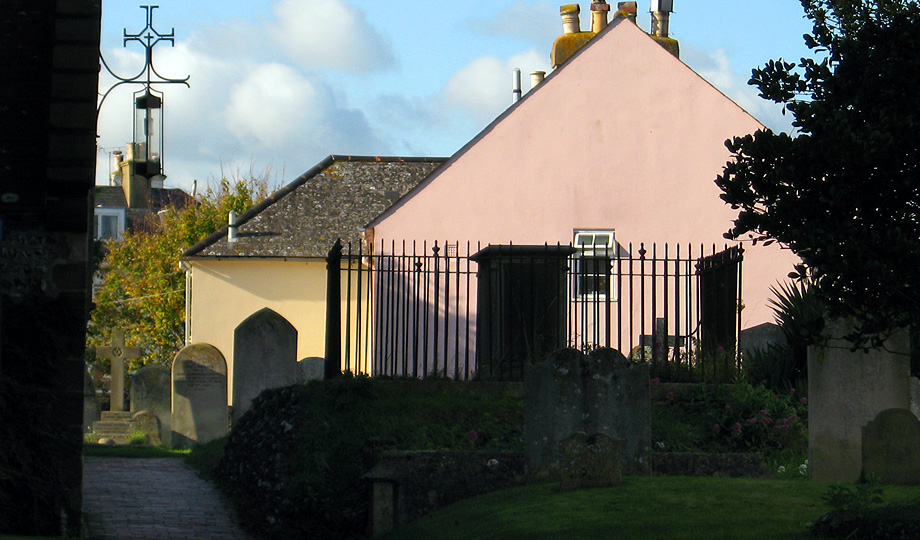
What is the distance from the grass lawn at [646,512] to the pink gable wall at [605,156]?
50.6 feet

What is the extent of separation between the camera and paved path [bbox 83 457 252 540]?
438 inches

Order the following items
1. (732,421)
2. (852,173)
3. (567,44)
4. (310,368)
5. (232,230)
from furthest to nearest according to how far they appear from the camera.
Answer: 1. (232,230)
2. (567,44)
3. (310,368)
4. (732,421)
5. (852,173)

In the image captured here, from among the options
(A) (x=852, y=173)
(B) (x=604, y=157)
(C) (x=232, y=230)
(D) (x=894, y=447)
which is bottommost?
(D) (x=894, y=447)

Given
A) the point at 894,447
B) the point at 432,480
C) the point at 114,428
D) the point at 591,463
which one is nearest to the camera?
the point at 591,463

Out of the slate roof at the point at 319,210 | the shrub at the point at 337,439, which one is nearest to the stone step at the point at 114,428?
the shrub at the point at 337,439

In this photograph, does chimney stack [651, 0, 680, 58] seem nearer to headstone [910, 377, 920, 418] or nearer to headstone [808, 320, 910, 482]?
headstone [910, 377, 920, 418]

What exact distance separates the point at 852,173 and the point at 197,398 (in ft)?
45.0

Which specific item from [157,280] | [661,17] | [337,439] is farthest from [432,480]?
[157,280]

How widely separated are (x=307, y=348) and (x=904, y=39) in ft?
88.5

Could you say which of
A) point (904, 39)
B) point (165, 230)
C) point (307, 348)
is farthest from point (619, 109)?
point (165, 230)

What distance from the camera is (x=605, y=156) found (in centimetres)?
2547

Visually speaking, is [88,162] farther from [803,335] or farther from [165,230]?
[165,230]

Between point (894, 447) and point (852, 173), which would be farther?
point (894, 447)

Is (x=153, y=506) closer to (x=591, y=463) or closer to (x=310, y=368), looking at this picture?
(x=591, y=463)
